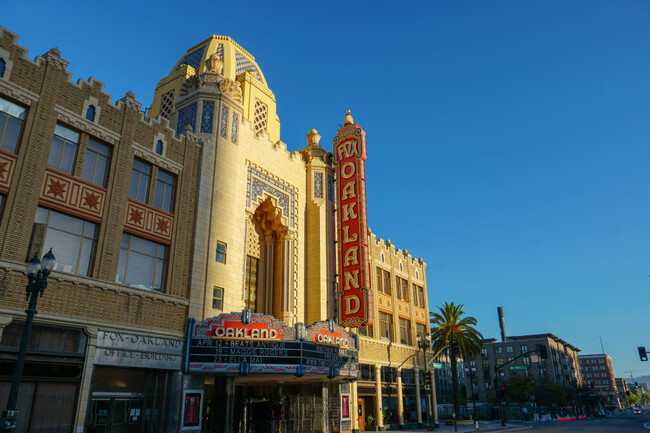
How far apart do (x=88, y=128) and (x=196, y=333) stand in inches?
433

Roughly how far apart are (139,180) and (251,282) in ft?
33.9

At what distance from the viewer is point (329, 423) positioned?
102ft

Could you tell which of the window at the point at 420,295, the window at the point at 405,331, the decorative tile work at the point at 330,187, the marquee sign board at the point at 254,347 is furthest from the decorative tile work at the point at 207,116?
the window at the point at 420,295

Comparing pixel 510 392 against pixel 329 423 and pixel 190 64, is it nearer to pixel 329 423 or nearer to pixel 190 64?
pixel 329 423

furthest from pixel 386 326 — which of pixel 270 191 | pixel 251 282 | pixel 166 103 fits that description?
pixel 166 103

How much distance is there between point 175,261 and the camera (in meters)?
24.2

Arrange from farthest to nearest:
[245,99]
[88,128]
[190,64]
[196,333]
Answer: [190,64], [245,99], [196,333], [88,128]

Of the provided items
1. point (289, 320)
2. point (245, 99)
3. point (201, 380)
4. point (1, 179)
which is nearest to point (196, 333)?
point (201, 380)

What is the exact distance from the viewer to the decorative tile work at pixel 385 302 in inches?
1673

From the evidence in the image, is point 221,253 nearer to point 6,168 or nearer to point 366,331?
point 6,168

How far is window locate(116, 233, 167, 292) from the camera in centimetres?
2222

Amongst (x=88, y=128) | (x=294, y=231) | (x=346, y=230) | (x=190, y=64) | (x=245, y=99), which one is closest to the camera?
(x=88, y=128)

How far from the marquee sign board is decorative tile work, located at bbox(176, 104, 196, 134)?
11987mm

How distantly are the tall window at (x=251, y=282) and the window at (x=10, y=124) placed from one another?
15.1 metres
